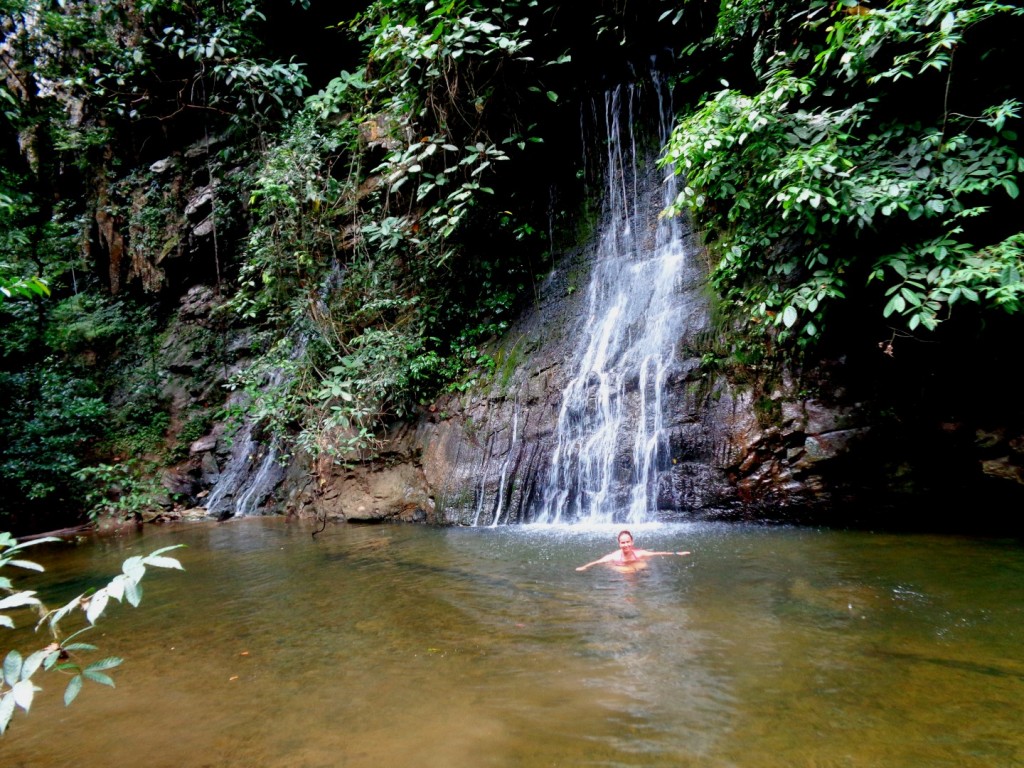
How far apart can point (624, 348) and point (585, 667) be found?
518cm

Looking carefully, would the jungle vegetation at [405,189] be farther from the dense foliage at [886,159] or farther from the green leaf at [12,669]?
the green leaf at [12,669]

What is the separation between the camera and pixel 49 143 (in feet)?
46.7

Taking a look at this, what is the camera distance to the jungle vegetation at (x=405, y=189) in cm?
480

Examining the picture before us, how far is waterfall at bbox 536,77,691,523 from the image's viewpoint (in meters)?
6.68

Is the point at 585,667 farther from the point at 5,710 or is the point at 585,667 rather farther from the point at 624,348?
the point at 624,348

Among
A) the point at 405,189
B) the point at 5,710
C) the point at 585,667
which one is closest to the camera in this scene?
the point at 5,710

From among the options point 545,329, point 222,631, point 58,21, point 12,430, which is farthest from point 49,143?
point 222,631

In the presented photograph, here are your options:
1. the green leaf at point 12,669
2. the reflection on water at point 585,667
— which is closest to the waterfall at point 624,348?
the reflection on water at point 585,667

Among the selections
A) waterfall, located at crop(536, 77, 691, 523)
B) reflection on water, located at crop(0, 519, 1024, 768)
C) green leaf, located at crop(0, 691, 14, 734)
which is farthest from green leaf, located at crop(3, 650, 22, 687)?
waterfall, located at crop(536, 77, 691, 523)

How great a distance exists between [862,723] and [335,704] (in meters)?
2.23

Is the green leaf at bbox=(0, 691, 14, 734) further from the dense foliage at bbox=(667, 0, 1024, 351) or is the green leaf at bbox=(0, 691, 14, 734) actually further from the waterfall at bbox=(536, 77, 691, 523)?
the waterfall at bbox=(536, 77, 691, 523)

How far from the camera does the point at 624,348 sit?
756cm

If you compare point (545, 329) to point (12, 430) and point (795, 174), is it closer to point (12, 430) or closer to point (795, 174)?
point (795, 174)

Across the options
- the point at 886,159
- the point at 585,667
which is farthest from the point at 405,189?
the point at 585,667
